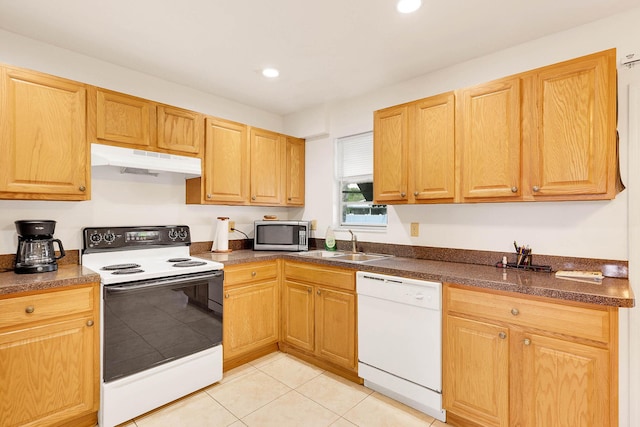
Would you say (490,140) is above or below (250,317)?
above

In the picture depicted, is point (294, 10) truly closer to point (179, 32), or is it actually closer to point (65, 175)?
point (179, 32)

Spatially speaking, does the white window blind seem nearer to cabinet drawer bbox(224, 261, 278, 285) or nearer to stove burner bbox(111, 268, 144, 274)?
cabinet drawer bbox(224, 261, 278, 285)

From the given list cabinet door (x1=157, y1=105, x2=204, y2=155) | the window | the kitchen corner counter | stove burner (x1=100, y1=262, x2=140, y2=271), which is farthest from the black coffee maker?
the window

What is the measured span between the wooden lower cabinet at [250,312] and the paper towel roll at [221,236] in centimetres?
50

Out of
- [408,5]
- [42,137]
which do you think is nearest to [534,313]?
[408,5]

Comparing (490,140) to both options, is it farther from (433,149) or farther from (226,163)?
(226,163)

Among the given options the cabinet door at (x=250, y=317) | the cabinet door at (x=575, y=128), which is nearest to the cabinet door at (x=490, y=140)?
the cabinet door at (x=575, y=128)

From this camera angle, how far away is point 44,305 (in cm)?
177

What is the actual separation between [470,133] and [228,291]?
2161 mm

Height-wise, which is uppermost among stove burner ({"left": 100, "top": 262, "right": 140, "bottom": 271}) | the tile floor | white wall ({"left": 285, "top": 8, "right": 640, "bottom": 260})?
white wall ({"left": 285, "top": 8, "right": 640, "bottom": 260})

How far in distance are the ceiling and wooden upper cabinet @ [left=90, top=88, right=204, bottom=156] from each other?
36cm

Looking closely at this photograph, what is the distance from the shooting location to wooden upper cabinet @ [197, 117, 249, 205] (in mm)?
2861

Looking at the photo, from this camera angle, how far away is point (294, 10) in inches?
75.0

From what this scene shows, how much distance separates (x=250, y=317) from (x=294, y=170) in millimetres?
1657
